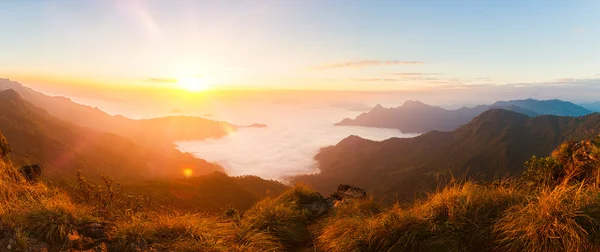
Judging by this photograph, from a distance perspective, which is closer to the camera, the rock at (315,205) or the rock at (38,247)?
the rock at (38,247)

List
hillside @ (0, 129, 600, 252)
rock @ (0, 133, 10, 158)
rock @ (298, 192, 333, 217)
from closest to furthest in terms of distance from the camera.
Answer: hillside @ (0, 129, 600, 252), rock @ (0, 133, 10, 158), rock @ (298, 192, 333, 217)

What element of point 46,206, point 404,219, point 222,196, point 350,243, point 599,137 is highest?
point 599,137

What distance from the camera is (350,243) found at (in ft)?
24.7

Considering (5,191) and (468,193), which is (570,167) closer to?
(468,193)

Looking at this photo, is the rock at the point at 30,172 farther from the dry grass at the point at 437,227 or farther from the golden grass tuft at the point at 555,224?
the golden grass tuft at the point at 555,224

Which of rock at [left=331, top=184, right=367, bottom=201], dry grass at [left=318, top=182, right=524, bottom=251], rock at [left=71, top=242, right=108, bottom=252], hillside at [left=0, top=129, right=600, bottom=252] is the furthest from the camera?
rock at [left=331, top=184, right=367, bottom=201]

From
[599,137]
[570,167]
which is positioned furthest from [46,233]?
[599,137]

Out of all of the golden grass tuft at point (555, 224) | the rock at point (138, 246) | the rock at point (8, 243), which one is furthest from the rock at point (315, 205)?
the rock at point (8, 243)

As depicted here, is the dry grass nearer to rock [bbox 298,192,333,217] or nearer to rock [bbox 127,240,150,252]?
rock [bbox 127,240,150,252]

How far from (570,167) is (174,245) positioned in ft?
34.9

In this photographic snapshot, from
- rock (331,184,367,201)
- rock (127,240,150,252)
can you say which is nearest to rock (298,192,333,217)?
rock (331,184,367,201)

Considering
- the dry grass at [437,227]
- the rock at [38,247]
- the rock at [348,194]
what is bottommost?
the rock at [348,194]

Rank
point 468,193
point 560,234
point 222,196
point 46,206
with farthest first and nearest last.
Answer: point 222,196, point 468,193, point 46,206, point 560,234

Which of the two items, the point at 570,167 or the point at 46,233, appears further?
the point at 570,167
